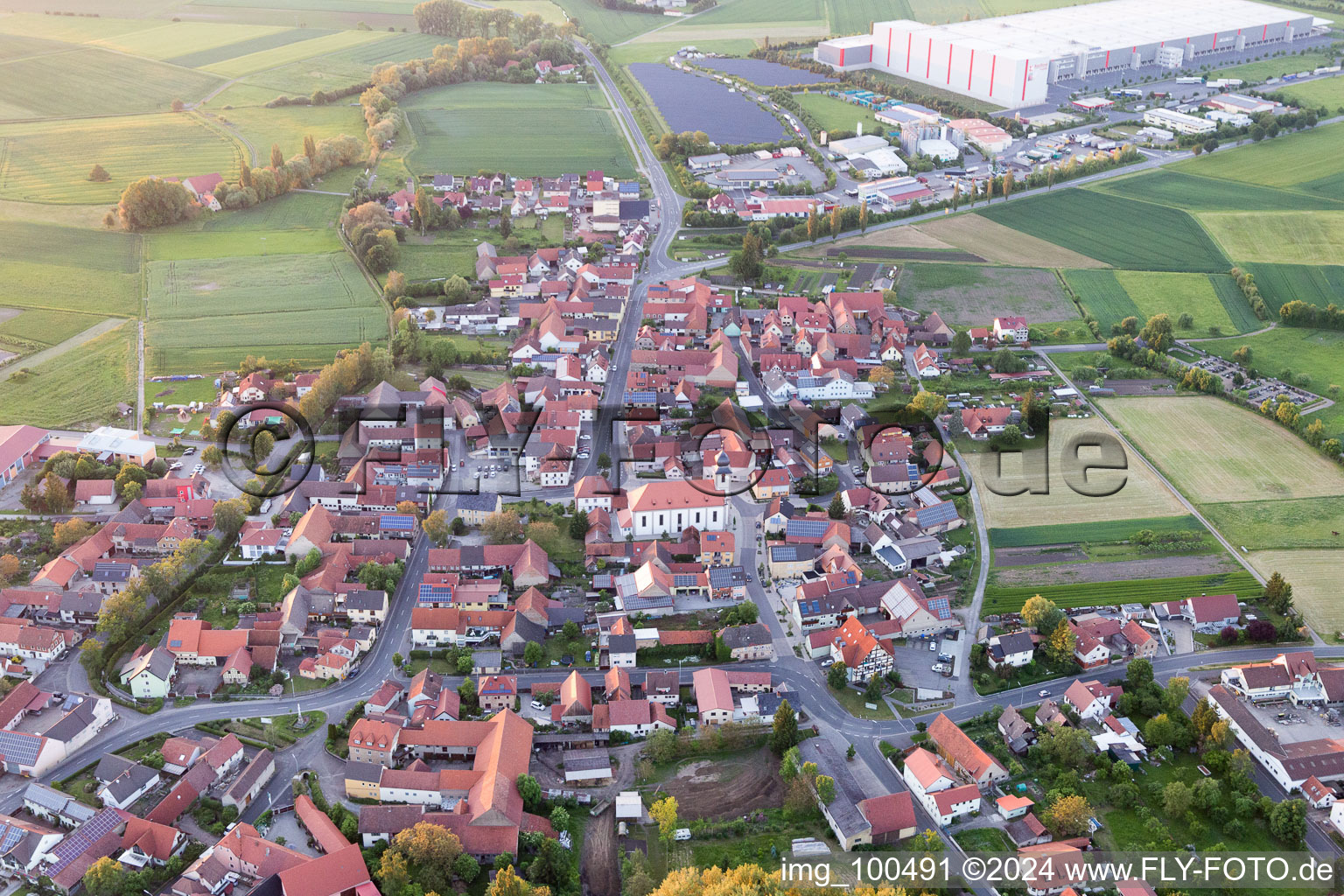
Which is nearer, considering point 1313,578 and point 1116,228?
point 1313,578

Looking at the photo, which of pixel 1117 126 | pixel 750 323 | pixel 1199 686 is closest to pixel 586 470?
pixel 750 323

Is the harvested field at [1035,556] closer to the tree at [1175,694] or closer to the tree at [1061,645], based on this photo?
the tree at [1061,645]

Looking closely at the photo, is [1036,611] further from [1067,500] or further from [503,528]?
[503,528]

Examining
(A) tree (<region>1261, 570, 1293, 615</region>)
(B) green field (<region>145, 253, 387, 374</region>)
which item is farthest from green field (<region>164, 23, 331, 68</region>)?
(A) tree (<region>1261, 570, 1293, 615</region>)

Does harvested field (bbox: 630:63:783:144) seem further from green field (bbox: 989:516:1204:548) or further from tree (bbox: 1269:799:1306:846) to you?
tree (bbox: 1269:799:1306:846)

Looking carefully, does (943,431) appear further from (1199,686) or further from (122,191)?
(122,191)

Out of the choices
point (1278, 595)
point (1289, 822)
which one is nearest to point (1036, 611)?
point (1278, 595)

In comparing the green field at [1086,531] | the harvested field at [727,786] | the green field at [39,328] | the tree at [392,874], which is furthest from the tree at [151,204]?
the harvested field at [727,786]
